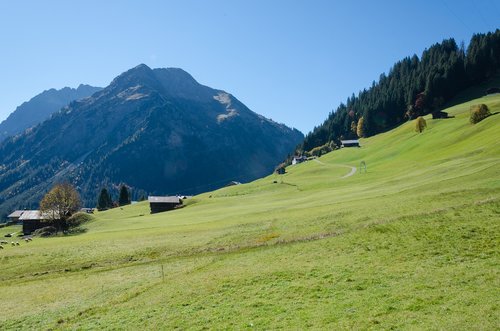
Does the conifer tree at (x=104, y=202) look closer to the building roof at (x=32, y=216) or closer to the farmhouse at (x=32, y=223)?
the building roof at (x=32, y=216)

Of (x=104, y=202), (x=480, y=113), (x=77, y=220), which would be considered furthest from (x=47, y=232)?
(x=480, y=113)

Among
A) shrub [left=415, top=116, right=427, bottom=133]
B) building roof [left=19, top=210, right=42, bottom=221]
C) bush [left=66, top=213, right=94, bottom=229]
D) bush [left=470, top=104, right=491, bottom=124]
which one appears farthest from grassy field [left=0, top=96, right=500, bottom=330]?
shrub [left=415, top=116, right=427, bottom=133]

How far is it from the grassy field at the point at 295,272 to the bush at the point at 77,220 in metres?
45.2

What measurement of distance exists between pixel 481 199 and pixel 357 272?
21.4 metres

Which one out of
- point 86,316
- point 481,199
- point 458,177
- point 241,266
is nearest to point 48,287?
point 86,316

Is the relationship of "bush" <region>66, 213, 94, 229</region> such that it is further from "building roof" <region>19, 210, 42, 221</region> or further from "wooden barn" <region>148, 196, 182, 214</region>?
"wooden barn" <region>148, 196, 182, 214</region>

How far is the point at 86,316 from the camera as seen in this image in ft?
88.1

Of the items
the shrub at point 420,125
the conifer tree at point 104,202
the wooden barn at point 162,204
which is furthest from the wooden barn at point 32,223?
the shrub at point 420,125

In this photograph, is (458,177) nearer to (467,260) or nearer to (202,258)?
(467,260)

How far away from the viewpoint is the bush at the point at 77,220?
100062 mm

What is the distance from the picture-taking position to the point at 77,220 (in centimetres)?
10119

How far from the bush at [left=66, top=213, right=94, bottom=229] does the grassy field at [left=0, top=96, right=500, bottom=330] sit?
45.2 meters

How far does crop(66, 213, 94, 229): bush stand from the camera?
100m

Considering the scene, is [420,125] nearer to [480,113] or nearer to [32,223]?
[480,113]
